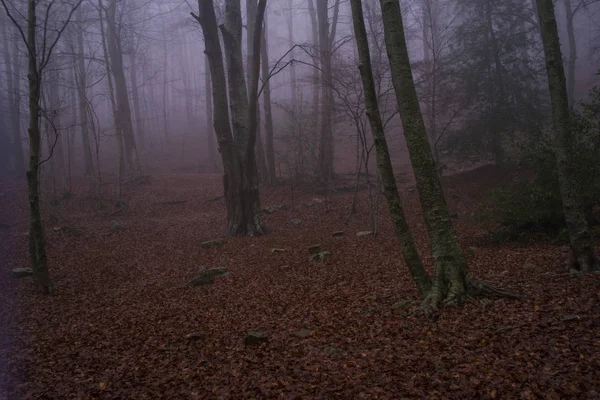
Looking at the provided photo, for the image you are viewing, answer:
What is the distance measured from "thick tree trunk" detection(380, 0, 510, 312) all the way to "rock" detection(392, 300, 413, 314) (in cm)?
37

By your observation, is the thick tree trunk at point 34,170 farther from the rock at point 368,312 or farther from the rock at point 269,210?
the rock at point 269,210

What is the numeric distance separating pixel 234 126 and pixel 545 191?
26.0 feet

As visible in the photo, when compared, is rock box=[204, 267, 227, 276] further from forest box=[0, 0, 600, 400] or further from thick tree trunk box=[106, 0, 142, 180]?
thick tree trunk box=[106, 0, 142, 180]

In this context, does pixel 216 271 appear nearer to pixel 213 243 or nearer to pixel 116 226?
pixel 213 243

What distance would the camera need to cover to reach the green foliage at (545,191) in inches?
285

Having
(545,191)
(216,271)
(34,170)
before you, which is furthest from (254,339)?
(545,191)

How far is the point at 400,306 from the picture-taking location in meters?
5.24

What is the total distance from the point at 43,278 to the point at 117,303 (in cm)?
166

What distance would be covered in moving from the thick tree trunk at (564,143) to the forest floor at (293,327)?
436 millimetres

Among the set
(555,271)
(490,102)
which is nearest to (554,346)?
(555,271)

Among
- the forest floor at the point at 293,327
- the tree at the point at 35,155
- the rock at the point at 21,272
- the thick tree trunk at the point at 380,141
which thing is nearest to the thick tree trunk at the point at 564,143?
the forest floor at the point at 293,327

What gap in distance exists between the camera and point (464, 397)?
3.05m

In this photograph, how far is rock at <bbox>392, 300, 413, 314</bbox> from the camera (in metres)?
5.17

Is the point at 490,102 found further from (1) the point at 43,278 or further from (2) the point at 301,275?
(1) the point at 43,278
